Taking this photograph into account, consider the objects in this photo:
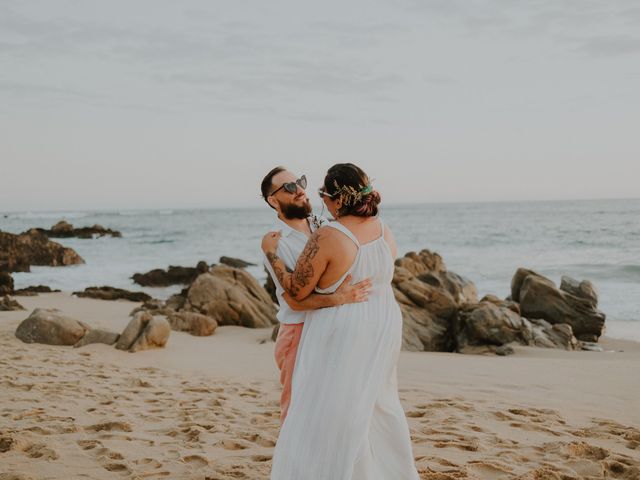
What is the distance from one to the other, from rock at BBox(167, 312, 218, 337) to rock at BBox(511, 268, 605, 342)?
23.0ft

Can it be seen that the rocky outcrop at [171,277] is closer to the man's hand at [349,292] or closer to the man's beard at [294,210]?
the man's beard at [294,210]

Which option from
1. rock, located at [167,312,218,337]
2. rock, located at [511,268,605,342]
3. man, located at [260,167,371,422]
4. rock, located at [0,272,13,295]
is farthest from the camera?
rock, located at [0,272,13,295]

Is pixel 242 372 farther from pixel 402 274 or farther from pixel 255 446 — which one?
pixel 402 274

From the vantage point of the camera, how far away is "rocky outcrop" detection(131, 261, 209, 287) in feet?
72.3

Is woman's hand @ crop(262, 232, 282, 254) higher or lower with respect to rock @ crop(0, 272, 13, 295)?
higher

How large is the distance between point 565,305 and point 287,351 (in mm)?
11540

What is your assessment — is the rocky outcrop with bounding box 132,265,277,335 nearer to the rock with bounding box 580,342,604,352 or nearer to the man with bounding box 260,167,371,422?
the rock with bounding box 580,342,604,352

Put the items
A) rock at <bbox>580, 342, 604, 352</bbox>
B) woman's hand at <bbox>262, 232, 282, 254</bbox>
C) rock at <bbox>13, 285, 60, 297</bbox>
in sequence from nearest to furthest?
woman's hand at <bbox>262, 232, 282, 254</bbox> → rock at <bbox>580, 342, 604, 352</bbox> → rock at <bbox>13, 285, 60, 297</bbox>

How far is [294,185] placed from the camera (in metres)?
3.84

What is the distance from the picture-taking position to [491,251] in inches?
1419

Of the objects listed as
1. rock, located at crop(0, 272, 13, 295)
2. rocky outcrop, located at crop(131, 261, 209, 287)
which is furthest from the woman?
rocky outcrop, located at crop(131, 261, 209, 287)

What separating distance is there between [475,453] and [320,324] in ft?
8.23

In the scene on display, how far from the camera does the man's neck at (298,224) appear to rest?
3.84 metres

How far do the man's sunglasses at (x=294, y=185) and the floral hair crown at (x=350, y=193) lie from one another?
48 cm
